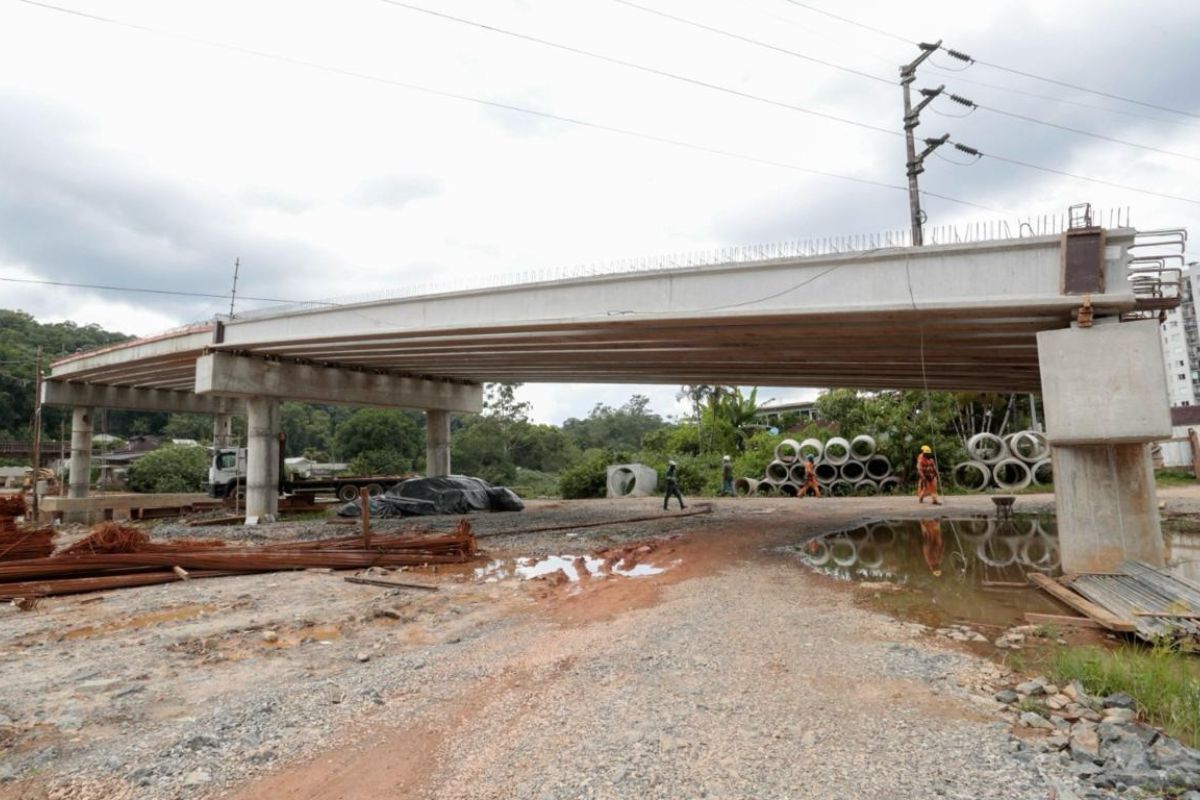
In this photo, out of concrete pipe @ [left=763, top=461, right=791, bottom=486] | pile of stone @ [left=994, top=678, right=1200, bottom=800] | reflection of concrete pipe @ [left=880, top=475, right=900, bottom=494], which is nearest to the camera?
pile of stone @ [left=994, top=678, right=1200, bottom=800]

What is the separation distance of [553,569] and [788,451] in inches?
688

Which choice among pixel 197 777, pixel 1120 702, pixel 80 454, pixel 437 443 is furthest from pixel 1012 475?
pixel 80 454

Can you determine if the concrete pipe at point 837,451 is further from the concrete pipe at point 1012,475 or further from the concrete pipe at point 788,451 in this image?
the concrete pipe at point 1012,475

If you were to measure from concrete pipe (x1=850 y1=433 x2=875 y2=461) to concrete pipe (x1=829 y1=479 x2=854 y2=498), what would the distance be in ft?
3.61

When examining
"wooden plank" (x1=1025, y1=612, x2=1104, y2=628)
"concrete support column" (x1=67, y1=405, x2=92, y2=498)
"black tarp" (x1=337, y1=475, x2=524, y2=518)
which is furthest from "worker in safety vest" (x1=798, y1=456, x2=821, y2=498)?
"concrete support column" (x1=67, y1=405, x2=92, y2=498)

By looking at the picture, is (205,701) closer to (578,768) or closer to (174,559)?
(578,768)

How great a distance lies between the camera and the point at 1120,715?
4312 mm

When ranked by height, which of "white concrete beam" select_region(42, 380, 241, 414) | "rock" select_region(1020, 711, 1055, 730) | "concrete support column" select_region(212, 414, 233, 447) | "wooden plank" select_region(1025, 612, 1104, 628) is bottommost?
"wooden plank" select_region(1025, 612, 1104, 628)

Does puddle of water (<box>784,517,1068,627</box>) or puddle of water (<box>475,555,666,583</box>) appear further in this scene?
puddle of water (<box>475,555,666,583</box>)

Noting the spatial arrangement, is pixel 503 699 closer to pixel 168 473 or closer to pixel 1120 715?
pixel 1120 715

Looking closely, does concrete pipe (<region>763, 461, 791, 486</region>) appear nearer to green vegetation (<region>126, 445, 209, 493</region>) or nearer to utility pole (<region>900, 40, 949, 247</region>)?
utility pole (<region>900, 40, 949, 247</region>)

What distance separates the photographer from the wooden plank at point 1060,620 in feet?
22.2

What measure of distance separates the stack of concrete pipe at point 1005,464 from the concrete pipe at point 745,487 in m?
7.39

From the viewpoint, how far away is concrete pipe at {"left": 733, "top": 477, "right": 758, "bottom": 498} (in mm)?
27219
